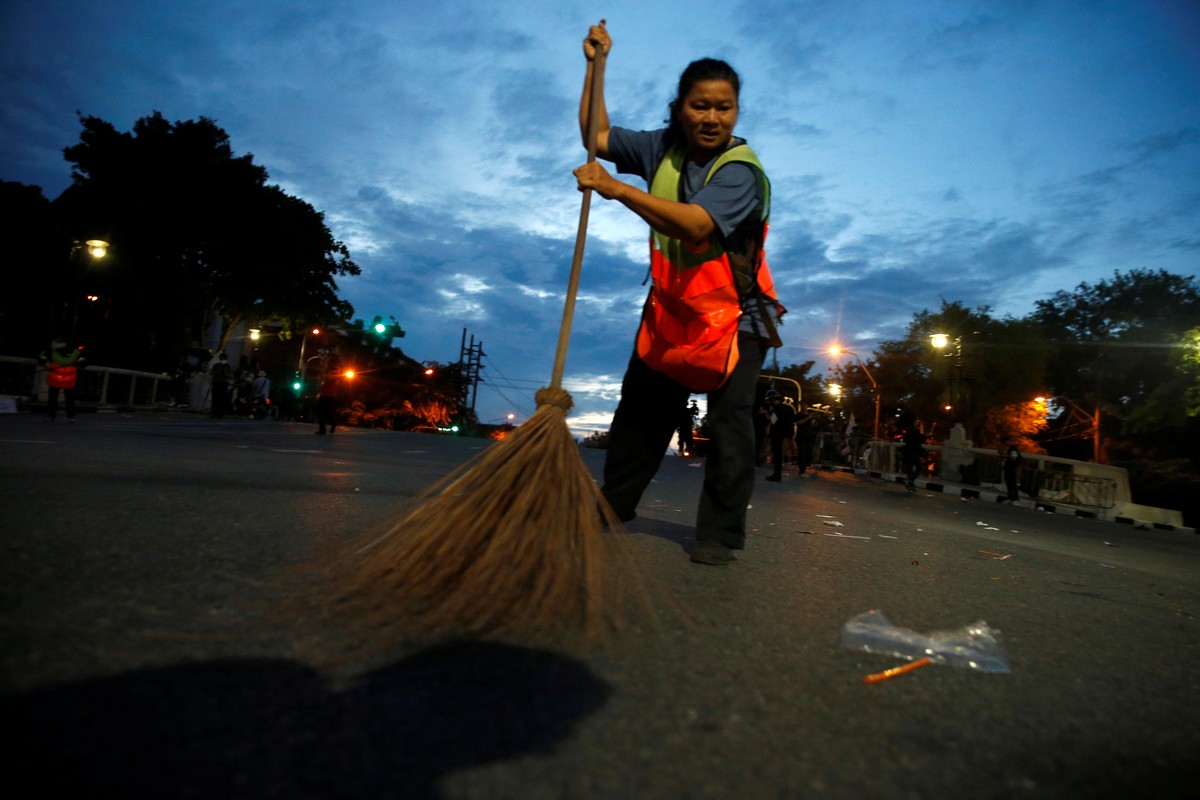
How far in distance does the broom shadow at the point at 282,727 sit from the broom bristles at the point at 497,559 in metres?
0.21

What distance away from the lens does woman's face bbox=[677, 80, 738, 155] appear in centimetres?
270

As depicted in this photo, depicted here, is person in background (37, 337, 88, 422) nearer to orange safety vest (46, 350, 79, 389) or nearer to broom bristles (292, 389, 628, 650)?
orange safety vest (46, 350, 79, 389)

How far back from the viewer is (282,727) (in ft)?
3.18

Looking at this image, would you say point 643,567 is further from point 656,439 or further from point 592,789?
point 592,789

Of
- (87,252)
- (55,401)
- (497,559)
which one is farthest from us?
(87,252)

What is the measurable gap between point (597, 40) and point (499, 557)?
2084 millimetres

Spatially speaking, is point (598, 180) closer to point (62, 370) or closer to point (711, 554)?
point (711, 554)

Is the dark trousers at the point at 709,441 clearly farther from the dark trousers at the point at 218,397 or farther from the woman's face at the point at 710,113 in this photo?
the dark trousers at the point at 218,397

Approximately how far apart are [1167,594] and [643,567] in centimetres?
277

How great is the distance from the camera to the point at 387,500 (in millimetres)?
3836

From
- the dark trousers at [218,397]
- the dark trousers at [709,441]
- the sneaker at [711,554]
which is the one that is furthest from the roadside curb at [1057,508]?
the dark trousers at [218,397]

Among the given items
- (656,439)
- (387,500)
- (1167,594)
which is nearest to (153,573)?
(656,439)

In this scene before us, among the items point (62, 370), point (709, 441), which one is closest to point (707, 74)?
point (709, 441)

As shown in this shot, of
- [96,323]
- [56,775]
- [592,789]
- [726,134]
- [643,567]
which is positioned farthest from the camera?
[96,323]
